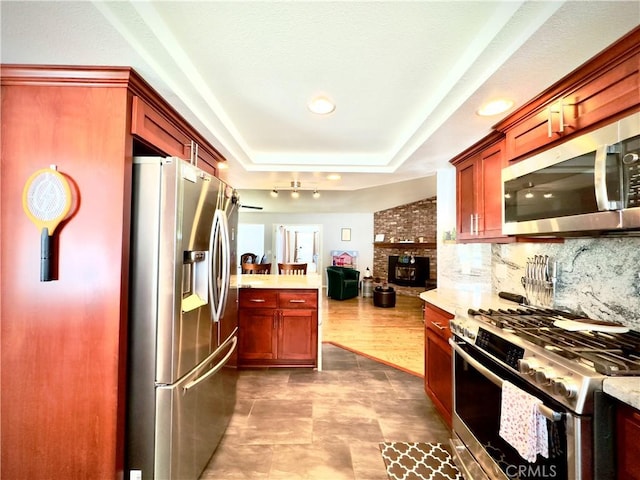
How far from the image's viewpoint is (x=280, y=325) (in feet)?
9.77

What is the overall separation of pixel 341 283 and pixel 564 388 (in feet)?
19.4

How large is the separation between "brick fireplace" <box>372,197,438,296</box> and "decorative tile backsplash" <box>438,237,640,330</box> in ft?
14.8

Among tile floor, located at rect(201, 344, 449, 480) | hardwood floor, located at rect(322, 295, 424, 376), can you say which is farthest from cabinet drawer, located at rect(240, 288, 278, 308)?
hardwood floor, located at rect(322, 295, 424, 376)

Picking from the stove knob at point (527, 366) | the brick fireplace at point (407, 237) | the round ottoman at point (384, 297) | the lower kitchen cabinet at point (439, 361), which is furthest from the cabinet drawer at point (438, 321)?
the brick fireplace at point (407, 237)

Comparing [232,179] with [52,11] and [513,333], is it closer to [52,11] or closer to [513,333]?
[52,11]

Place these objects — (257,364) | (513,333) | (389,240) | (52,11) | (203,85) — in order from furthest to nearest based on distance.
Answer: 1. (389,240)
2. (257,364)
3. (203,85)
4. (513,333)
5. (52,11)

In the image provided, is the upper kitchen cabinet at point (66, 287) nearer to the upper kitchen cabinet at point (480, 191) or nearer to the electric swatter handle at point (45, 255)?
the electric swatter handle at point (45, 255)

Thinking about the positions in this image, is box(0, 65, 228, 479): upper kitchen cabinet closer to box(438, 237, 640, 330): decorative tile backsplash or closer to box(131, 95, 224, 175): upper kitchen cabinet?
box(131, 95, 224, 175): upper kitchen cabinet

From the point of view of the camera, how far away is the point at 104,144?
4.17ft

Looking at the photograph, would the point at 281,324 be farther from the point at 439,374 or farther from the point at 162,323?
the point at 162,323

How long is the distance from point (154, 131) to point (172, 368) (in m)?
1.27

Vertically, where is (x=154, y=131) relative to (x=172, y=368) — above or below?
above

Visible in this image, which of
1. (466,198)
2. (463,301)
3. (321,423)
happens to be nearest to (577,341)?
(463,301)

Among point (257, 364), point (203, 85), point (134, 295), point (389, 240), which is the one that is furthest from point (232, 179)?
point (389, 240)
